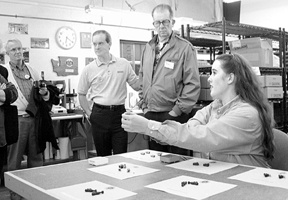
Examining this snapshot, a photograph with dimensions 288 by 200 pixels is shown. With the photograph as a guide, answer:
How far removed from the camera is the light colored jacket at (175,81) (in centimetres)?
259

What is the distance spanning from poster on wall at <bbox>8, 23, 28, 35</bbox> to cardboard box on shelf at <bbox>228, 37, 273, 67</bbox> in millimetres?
3267

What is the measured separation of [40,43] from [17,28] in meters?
0.41

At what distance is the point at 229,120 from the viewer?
163 cm

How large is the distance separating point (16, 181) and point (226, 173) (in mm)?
859

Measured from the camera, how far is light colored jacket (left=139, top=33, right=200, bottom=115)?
2.59m

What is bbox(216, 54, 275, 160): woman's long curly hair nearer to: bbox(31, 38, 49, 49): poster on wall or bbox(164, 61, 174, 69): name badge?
bbox(164, 61, 174, 69): name badge

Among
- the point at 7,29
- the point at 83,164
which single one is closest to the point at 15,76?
the point at 83,164

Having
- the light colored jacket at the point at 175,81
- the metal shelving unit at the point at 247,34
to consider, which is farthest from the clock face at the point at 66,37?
the light colored jacket at the point at 175,81

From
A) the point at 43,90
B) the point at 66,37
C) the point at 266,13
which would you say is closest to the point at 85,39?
the point at 66,37

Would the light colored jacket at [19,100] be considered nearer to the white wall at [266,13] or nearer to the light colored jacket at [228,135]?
the light colored jacket at [228,135]

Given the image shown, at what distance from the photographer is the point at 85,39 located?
605 centimetres

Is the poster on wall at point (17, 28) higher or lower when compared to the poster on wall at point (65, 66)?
higher

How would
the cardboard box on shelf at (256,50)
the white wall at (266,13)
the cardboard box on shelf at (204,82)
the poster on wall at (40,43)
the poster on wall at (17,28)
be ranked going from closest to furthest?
the cardboard box on shelf at (204,82) < the cardboard box on shelf at (256,50) < the poster on wall at (17,28) < the poster on wall at (40,43) < the white wall at (266,13)

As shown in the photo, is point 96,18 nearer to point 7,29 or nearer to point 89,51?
point 89,51
